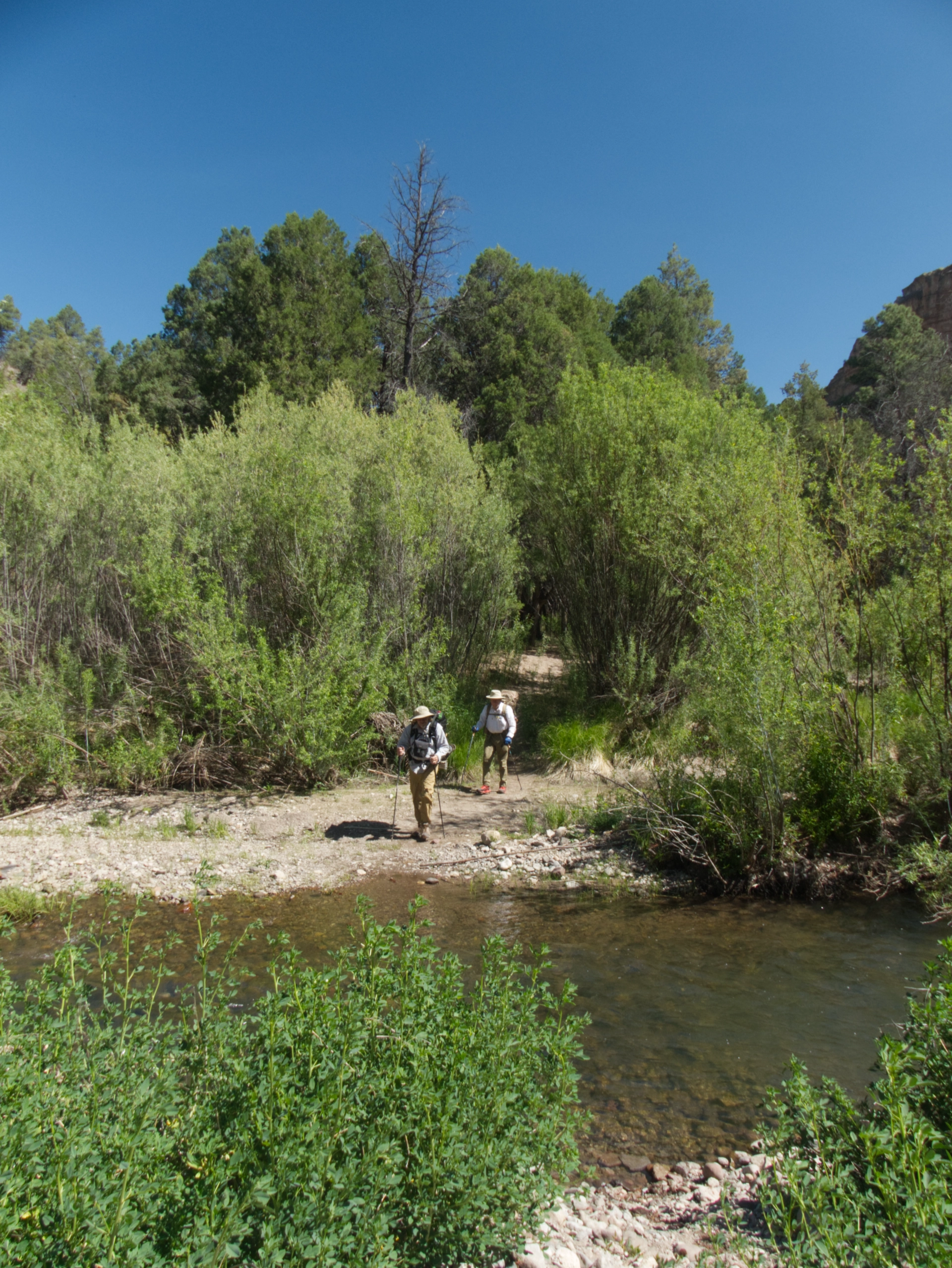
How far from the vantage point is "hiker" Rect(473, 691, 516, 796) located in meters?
12.2

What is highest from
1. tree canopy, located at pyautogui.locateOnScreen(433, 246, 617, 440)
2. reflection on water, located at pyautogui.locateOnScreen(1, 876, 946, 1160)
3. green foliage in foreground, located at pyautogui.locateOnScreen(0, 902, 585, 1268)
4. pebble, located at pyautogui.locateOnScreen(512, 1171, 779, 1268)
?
tree canopy, located at pyautogui.locateOnScreen(433, 246, 617, 440)

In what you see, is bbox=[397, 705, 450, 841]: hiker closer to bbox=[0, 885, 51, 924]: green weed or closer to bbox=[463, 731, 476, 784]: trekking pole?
bbox=[463, 731, 476, 784]: trekking pole

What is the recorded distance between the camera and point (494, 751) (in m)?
12.8

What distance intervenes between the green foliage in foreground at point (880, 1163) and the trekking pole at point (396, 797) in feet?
24.8

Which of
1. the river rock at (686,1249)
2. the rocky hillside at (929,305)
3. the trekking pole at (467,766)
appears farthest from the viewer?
the rocky hillside at (929,305)

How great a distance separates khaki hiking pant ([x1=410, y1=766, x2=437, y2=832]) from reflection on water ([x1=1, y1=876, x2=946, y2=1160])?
1.41m

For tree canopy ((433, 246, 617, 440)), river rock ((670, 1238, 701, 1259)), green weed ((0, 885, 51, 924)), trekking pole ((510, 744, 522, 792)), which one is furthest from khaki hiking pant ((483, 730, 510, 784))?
tree canopy ((433, 246, 617, 440))

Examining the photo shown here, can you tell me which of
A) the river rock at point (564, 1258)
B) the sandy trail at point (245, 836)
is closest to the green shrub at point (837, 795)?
the sandy trail at point (245, 836)

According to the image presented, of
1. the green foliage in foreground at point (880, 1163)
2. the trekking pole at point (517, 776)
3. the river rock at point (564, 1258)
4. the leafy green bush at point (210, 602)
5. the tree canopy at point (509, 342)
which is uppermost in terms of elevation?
the tree canopy at point (509, 342)

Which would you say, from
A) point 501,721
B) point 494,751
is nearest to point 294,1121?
point 501,721

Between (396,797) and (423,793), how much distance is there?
4.61 feet

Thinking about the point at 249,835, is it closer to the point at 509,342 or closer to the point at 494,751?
the point at 494,751

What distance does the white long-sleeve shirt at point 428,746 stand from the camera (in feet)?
33.6

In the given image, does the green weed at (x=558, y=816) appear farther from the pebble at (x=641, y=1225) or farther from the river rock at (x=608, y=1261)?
the river rock at (x=608, y=1261)
